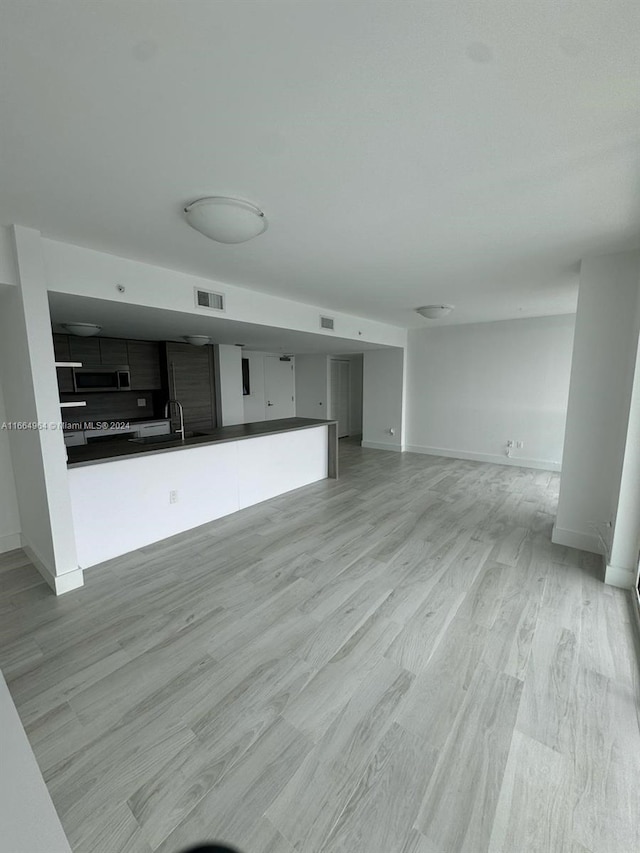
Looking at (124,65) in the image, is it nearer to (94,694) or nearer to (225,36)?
(225,36)

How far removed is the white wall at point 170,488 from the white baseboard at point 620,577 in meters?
3.36

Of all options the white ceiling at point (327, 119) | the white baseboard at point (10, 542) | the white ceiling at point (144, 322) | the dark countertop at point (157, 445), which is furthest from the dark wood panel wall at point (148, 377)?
the white ceiling at point (327, 119)

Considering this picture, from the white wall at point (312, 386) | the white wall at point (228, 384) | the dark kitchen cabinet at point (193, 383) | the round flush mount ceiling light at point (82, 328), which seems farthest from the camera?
the white wall at point (312, 386)

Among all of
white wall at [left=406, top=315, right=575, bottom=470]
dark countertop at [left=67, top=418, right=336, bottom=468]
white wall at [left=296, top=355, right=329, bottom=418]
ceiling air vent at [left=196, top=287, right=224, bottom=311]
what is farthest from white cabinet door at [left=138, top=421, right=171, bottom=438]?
white wall at [left=406, top=315, right=575, bottom=470]

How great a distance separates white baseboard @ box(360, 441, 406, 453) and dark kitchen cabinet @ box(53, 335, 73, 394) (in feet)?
17.5

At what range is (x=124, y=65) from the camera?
108 cm

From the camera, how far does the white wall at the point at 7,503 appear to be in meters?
3.10

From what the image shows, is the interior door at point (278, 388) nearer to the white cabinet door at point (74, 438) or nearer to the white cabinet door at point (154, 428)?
the white cabinet door at point (154, 428)

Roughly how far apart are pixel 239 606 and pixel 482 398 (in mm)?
5393

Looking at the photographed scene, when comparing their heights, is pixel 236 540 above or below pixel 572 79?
below

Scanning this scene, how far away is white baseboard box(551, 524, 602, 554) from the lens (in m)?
3.02

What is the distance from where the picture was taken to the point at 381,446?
289 inches

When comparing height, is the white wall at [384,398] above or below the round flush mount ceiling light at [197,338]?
below

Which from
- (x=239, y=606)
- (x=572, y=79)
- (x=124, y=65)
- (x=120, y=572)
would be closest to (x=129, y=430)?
(x=120, y=572)
